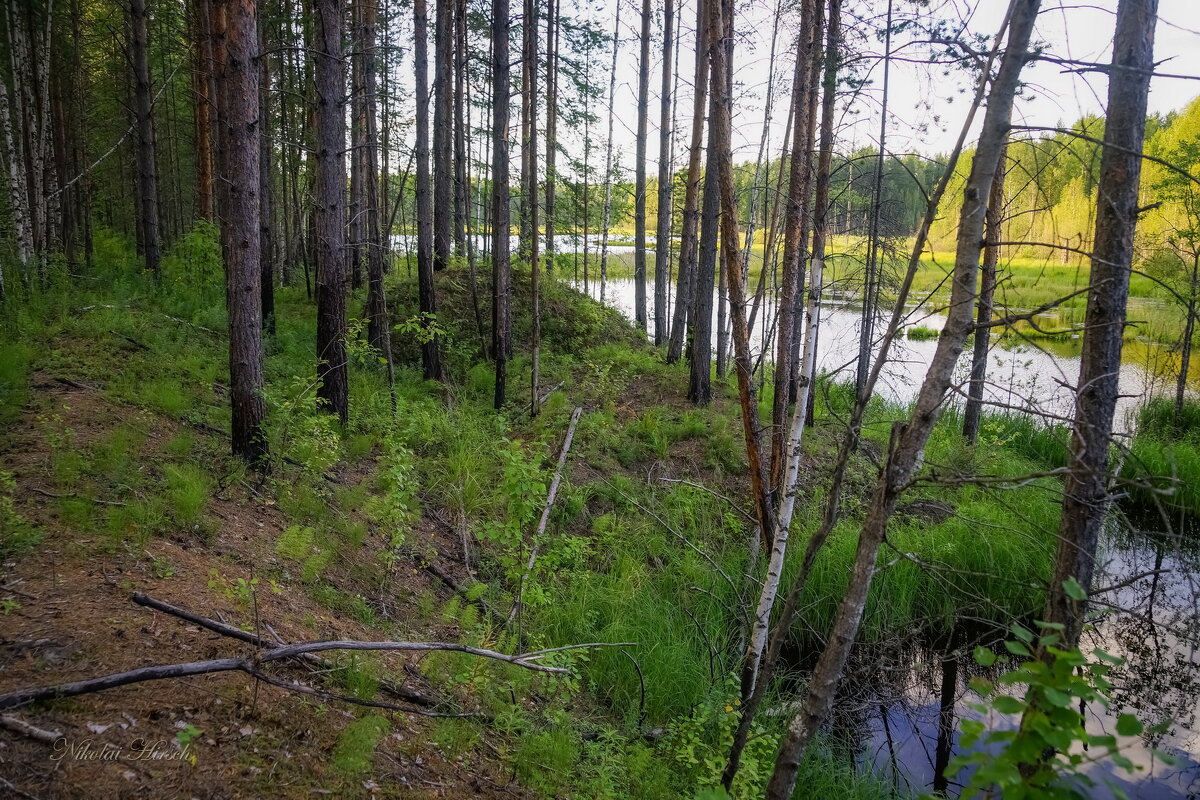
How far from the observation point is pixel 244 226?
552 cm

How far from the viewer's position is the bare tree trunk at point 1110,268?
112 inches

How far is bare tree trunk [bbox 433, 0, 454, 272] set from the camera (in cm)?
A: 1049

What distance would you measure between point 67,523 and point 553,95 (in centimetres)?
1326

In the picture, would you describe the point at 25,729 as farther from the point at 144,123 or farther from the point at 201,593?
the point at 144,123

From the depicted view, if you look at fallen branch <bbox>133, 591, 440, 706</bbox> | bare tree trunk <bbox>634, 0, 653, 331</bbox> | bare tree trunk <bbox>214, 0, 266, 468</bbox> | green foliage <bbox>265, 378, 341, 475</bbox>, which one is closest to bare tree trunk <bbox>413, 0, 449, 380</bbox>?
green foliage <bbox>265, 378, 341, 475</bbox>

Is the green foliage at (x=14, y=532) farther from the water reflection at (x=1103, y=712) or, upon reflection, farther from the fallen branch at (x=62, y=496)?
the water reflection at (x=1103, y=712)

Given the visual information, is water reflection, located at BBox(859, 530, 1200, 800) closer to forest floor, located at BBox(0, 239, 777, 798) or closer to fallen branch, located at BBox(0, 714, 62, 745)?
forest floor, located at BBox(0, 239, 777, 798)

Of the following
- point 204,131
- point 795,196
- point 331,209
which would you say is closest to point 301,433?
point 331,209

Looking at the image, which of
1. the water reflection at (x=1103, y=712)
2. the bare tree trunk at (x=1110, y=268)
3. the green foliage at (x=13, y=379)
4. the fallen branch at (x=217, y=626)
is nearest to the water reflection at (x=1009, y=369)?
the water reflection at (x=1103, y=712)

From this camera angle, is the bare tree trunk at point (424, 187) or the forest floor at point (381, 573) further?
the bare tree trunk at point (424, 187)

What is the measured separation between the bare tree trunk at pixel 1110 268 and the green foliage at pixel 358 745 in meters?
3.34

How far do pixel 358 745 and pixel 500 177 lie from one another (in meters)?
7.68

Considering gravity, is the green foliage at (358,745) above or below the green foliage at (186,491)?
below

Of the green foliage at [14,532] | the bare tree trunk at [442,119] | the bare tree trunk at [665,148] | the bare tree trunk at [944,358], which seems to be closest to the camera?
the bare tree trunk at [944,358]
